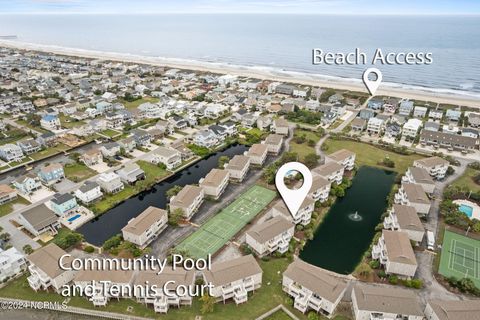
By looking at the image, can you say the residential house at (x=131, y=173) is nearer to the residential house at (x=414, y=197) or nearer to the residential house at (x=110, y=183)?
the residential house at (x=110, y=183)

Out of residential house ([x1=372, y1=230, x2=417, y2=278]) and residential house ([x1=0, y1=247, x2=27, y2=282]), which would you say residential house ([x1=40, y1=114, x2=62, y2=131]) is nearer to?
residential house ([x1=0, y1=247, x2=27, y2=282])

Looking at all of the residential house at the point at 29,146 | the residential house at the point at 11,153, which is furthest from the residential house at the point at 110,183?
the residential house at the point at 29,146

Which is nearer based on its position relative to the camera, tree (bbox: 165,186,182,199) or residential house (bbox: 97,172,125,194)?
tree (bbox: 165,186,182,199)

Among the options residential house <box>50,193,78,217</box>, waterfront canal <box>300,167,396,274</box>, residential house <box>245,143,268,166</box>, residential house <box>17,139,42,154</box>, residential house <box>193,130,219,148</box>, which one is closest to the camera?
waterfront canal <box>300,167,396,274</box>

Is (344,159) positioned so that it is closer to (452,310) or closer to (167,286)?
(452,310)

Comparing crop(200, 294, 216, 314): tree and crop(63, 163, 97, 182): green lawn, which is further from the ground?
crop(63, 163, 97, 182): green lawn

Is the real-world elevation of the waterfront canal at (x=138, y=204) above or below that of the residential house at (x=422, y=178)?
below

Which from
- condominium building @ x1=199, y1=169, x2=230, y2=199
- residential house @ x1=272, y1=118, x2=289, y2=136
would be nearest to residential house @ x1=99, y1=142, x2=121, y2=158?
condominium building @ x1=199, y1=169, x2=230, y2=199
